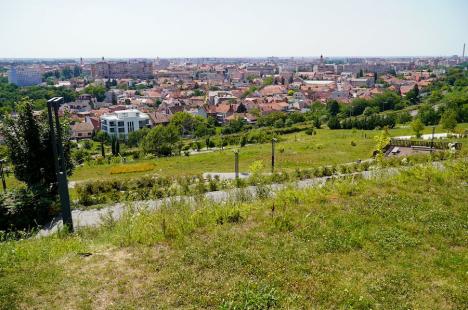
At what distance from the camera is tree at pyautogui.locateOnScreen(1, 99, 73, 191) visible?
11914mm

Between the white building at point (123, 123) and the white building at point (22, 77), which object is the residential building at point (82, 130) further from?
the white building at point (22, 77)

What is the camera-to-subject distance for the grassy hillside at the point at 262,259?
441 cm

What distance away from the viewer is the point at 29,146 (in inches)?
472

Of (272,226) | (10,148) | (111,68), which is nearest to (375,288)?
(272,226)

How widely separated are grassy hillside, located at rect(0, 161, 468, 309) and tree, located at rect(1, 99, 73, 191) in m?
5.83

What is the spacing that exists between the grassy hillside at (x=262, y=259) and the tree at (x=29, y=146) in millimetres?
5833

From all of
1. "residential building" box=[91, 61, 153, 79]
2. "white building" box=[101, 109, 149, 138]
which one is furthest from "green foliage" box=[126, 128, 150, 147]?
"residential building" box=[91, 61, 153, 79]

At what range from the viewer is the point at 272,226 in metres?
6.26

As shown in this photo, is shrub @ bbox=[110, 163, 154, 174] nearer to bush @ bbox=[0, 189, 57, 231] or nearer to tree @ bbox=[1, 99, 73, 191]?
tree @ bbox=[1, 99, 73, 191]

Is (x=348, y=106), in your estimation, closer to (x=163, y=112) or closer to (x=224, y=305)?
(x=163, y=112)

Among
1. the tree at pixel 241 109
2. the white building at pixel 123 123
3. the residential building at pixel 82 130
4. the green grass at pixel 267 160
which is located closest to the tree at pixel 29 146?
the green grass at pixel 267 160

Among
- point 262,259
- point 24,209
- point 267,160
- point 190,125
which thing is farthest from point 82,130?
point 262,259

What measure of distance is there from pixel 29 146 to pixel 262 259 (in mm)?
9483

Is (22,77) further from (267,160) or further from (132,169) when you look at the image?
(267,160)
